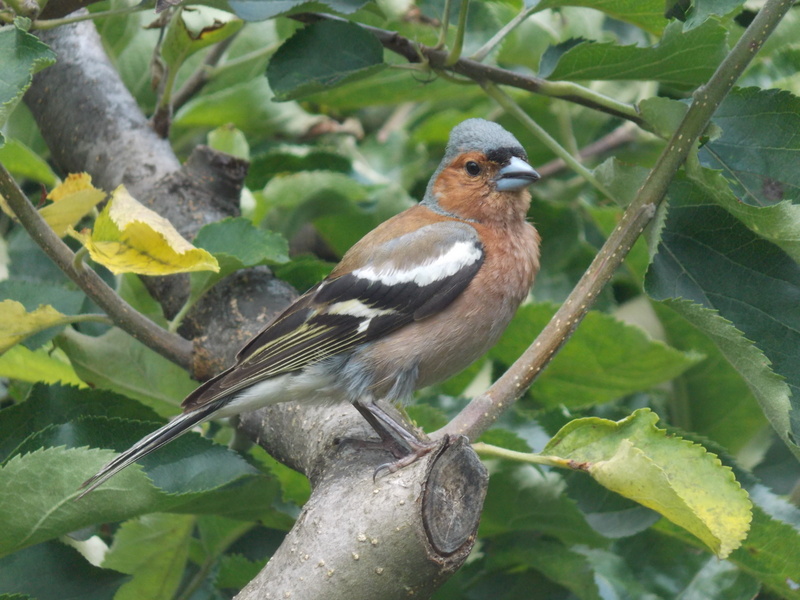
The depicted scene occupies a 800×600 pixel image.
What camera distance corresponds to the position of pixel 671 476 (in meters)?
2.01

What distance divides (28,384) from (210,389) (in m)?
0.90

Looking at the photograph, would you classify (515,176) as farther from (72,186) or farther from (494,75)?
(72,186)

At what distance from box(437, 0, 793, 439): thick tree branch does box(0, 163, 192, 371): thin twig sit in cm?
110

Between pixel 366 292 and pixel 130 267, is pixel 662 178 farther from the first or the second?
pixel 130 267

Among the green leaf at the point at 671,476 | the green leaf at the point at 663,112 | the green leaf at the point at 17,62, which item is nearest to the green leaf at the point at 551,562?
the green leaf at the point at 671,476

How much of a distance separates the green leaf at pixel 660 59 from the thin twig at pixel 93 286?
1.58 metres

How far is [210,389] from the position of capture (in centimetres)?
278

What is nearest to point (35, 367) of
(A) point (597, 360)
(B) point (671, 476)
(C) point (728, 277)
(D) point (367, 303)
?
(D) point (367, 303)

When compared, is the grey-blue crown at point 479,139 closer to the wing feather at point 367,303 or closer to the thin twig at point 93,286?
the wing feather at point 367,303

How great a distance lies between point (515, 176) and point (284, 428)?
141cm

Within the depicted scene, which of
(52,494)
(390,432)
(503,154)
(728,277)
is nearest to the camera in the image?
(52,494)

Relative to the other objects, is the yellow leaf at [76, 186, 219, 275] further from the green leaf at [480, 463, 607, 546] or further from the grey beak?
the grey beak

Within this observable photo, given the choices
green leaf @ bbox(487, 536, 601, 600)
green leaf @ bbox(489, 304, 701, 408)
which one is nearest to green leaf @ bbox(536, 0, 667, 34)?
green leaf @ bbox(489, 304, 701, 408)

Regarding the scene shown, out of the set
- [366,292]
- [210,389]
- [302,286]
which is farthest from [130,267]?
[302,286]
